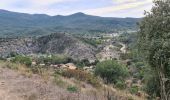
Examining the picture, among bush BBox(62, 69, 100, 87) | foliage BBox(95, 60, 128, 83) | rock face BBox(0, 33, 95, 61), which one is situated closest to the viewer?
bush BBox(62, 69, 100, 87)

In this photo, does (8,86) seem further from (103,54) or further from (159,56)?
(103,54)

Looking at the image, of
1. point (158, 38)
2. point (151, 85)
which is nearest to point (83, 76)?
point (151, 85)

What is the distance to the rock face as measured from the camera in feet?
406

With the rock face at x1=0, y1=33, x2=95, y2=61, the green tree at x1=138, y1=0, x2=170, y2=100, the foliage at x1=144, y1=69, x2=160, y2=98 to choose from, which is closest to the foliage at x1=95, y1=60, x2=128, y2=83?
the foliage at x1=144, y1=69, x2=160, y2=98

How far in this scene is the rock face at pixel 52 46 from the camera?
12388cm

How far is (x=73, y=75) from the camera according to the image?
25188 millimetres

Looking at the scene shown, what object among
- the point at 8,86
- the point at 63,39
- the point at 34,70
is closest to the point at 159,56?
the point at 8,86

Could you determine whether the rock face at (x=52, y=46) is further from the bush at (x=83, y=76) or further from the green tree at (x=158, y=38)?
the green tree at (x=158, y=38)

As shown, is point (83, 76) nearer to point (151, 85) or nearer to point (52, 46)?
point (151, 85)

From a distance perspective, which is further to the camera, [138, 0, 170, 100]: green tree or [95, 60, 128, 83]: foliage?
[95, 60, 128, 83]: foliage

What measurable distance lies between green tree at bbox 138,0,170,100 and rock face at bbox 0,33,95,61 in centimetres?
9979

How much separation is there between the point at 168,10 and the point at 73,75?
8.56 m

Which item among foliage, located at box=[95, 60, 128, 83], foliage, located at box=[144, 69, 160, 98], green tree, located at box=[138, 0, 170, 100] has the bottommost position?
foliage, located at box=[95, 60, 128, 83]

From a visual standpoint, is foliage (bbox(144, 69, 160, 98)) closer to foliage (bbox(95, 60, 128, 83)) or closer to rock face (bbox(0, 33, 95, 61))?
foliage (bbox(95, 60, 128, 83))
